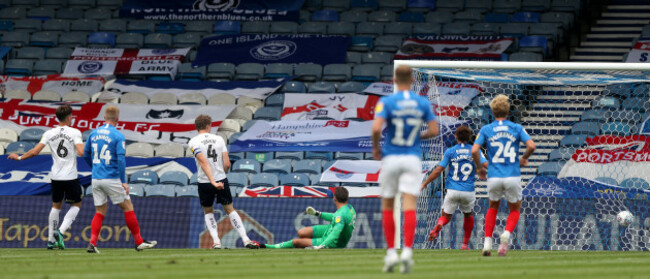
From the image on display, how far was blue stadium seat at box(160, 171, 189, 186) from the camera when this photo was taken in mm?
18906

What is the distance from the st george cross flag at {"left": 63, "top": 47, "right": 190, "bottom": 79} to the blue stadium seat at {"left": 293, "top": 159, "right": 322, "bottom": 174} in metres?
5.62

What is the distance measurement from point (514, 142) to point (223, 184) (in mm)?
4210

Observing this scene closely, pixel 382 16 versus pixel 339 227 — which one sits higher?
pixel 382 16

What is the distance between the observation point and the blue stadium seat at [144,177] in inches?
747

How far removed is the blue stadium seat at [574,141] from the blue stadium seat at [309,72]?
314 inches

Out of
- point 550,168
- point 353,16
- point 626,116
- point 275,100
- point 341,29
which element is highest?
point 353,16

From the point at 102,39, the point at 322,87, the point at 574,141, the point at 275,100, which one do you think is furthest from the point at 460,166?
the point at 102,39

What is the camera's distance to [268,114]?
21672 mm

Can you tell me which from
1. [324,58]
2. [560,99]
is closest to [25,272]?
[560,99]

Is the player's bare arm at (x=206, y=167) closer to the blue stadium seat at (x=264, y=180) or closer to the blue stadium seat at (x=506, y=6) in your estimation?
the blue stadium seat at (x=264, y=180)

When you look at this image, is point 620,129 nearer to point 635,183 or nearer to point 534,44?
point 635,183

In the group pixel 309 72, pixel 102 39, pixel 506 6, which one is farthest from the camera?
pixel 102 39

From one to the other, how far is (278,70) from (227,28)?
8.78ft

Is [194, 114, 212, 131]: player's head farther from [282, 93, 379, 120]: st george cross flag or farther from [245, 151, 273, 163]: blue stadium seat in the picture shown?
[282, 93, 379, 120]: st george cross flag
